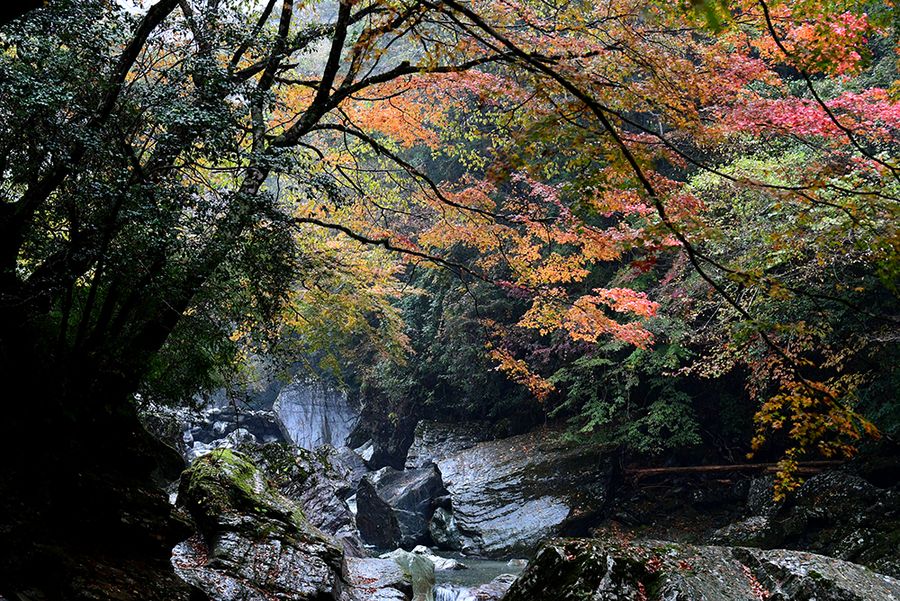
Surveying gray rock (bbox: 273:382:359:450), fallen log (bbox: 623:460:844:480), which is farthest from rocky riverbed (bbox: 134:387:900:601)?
gray rock (bbox: 273:382:359:450)

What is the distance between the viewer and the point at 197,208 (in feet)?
14.3

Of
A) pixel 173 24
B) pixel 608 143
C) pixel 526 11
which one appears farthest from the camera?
pixel 526 11

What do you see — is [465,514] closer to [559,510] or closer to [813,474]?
[559,510]

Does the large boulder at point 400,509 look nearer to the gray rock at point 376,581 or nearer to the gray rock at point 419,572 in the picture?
the gray rock at point 419,572

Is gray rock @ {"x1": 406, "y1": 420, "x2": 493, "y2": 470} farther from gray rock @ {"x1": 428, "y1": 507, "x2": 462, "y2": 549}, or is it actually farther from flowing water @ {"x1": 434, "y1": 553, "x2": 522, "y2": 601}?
flowing water @ {"x1": 434, "y1": 553, "x2": 522, "y2": 601}

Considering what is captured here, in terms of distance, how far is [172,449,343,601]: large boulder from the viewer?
488 centimetres

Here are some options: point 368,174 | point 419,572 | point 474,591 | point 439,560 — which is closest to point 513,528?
point 439,560

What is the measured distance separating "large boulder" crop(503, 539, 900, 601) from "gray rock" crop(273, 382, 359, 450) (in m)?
20.1

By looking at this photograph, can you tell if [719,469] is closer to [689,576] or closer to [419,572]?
[419,572]

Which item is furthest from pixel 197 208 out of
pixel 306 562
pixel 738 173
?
pixel 738 173

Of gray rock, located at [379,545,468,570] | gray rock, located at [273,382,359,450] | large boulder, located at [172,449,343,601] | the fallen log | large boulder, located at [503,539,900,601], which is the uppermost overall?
gray rock, located at [273,382,359,450]

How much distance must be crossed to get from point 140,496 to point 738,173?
8901 mm

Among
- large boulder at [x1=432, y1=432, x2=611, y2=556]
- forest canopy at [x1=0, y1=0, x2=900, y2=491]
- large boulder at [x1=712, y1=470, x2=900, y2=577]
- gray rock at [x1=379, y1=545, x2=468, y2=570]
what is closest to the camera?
forest canopy at [x1=0, y1=0, x2=900, y2=491]

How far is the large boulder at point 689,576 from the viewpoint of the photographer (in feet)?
12.0
